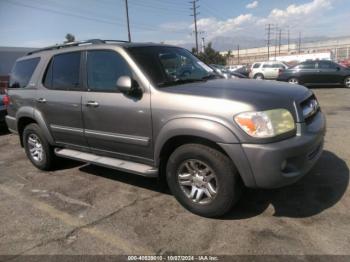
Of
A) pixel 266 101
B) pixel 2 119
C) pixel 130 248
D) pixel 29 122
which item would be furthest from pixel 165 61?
pixel 2 119

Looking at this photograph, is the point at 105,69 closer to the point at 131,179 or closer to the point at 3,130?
the point at 131,179

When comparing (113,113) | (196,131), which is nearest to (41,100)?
(113,113)

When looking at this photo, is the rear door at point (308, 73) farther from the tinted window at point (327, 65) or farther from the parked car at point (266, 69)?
the parked car at point (266, 69)

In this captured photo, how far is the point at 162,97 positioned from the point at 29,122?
3051 mm

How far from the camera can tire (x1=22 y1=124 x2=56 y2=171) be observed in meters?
5.48

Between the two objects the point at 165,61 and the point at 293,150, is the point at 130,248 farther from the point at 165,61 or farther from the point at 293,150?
the point at 165,61

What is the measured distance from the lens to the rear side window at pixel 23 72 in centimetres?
562

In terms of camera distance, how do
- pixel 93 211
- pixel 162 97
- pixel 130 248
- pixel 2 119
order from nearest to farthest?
→ pixel 130 248 → pixel 162 97 → pixel 93 211 → pixel 2 119

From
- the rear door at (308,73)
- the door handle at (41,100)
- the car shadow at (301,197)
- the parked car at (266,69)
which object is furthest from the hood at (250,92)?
the parked car at (266,69)

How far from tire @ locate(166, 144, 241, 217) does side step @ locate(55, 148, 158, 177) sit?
0.91ft

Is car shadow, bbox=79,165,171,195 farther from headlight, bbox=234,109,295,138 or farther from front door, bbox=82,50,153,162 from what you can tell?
headlight, bbox=234,109,295,138

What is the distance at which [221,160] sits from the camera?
3.42 metres

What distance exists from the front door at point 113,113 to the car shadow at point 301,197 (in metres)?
1.25

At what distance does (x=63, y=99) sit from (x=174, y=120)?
197 cm
